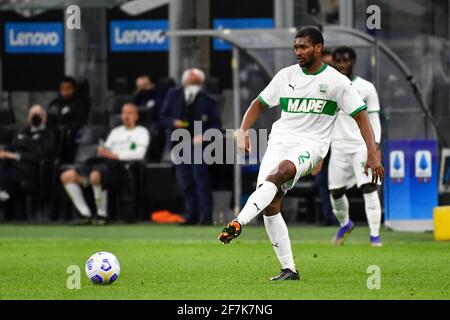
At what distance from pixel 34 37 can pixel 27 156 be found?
3.56 metres

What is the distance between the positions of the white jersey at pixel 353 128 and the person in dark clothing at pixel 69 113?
7040mm

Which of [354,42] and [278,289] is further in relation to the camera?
[354,42]

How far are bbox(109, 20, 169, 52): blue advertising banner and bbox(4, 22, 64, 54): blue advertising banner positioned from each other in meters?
1.02

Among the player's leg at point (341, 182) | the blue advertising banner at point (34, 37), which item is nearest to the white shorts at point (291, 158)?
the player's leg at point (341, 182)

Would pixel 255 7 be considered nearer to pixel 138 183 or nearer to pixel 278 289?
pixel 138 183

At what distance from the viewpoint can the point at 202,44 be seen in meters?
24.4

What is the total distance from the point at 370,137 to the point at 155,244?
233 inches

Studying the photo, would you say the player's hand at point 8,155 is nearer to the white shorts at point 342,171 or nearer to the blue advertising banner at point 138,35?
the blue advertising banner at point 138,35

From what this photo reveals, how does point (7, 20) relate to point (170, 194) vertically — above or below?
above

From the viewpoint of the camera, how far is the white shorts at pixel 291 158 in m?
12.3

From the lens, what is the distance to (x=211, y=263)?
48.1 feet

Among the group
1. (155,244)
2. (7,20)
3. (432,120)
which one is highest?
(7,20)
